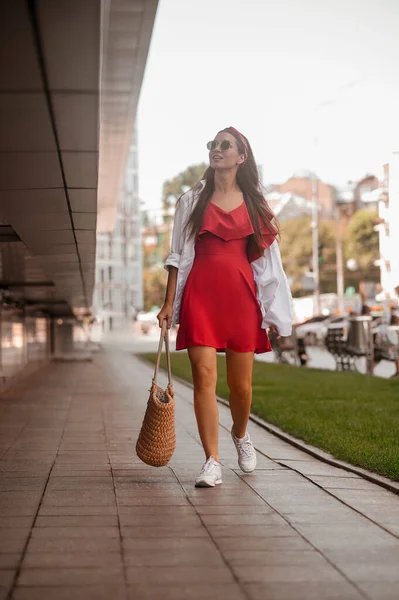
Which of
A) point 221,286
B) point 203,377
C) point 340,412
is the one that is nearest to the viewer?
point 203,377

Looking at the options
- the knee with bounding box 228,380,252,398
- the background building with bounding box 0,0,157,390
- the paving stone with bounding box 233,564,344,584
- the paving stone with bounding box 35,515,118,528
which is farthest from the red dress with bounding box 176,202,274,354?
the paving stone with bounding box 233,564,344,584

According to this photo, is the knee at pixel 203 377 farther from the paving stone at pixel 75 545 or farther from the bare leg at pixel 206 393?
the paving stone at pixel 75 545

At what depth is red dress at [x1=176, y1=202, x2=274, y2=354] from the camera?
22.7 ft

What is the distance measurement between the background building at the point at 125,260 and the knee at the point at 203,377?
96969 mm

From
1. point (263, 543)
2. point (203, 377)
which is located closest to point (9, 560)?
point (263, 543)

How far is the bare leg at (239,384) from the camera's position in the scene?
702 centimetres

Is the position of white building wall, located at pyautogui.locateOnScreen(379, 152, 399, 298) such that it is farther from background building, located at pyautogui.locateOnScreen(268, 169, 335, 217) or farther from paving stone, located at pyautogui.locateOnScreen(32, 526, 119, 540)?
background building, located at pyautogui.locateOnScreen(268, 169, 335, 217)

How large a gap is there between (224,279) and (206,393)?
718 mm

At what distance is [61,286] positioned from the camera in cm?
2048

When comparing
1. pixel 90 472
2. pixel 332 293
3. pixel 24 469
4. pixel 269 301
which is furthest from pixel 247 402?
pixel 332 293

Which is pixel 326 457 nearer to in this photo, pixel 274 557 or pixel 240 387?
pixel 240 387

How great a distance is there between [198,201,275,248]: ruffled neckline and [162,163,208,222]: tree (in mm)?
88636

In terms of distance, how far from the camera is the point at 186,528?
5395mm

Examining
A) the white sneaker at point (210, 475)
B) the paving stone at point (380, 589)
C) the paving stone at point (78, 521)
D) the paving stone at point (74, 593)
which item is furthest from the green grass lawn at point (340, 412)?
the paving stone at point (74, 593)
